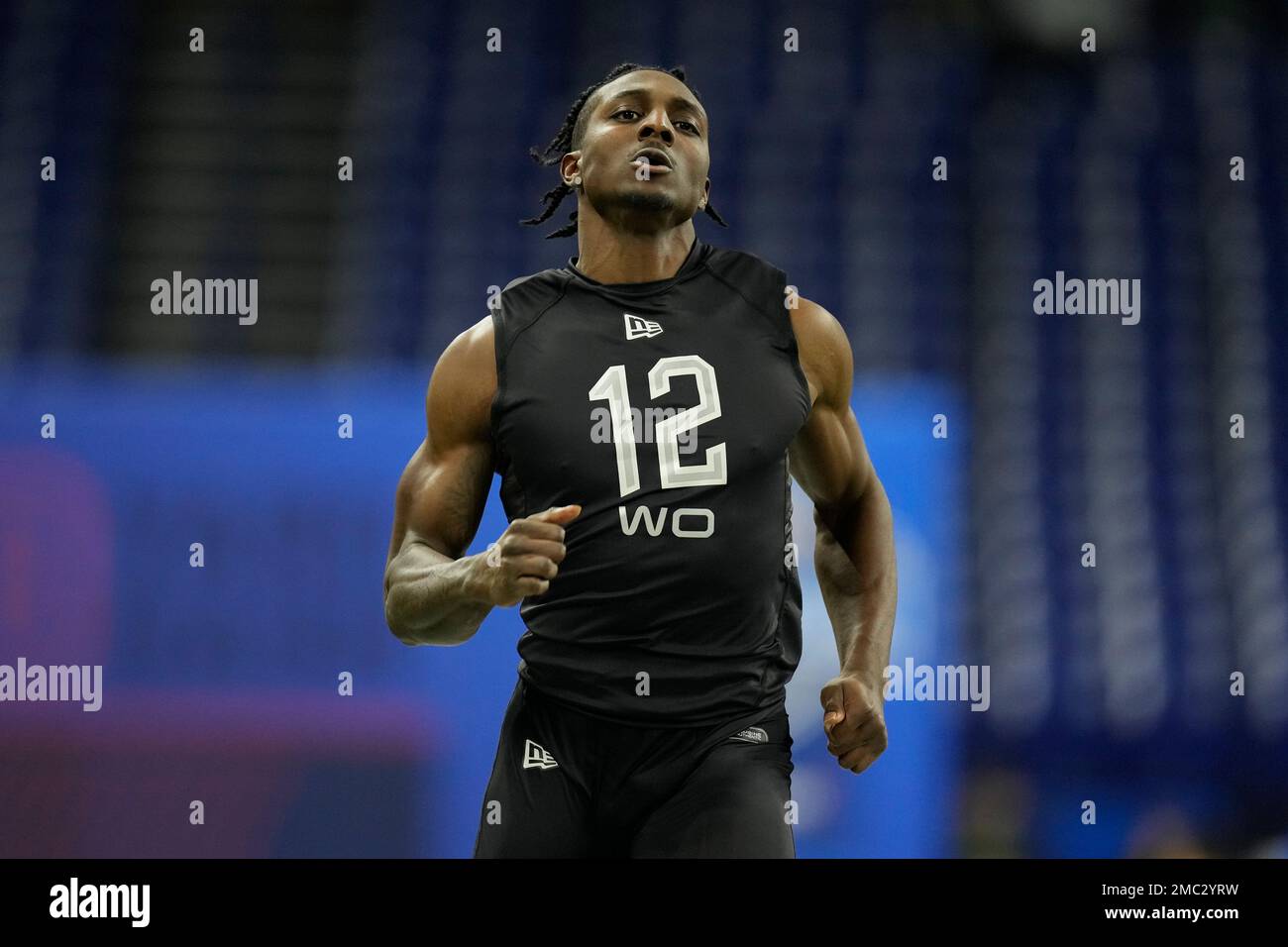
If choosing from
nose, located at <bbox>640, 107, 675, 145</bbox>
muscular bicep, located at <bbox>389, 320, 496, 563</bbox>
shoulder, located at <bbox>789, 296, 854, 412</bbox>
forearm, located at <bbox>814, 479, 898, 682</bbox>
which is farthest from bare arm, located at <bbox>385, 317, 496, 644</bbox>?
forearm, located at <bbox>814, 479, 898, 682</bbox>

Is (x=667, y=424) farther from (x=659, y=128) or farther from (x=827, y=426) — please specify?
(x=659, y=128)

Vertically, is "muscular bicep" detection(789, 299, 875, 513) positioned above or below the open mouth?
below

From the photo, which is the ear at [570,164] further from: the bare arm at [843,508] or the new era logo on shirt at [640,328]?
the bare arm at [843,508]

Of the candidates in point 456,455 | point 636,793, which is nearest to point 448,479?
point 456,455

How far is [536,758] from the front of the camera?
2562mm

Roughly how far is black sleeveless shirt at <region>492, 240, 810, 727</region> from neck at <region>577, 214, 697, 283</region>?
0.38ft

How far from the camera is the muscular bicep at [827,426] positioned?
2.82 meters

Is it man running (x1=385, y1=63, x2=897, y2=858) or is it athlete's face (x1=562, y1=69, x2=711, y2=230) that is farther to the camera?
athlete's face (x1=562, y1=69, x2=711, y2=230)

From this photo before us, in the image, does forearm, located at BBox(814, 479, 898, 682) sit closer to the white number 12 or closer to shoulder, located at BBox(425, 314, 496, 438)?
the white number 12

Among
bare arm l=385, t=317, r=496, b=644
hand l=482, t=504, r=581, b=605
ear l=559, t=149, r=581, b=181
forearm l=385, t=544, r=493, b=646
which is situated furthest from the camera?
ear l=559, t=149, r=581, b=181

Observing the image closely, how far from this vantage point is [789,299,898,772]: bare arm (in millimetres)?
2797

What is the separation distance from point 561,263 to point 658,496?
3.85 metres
